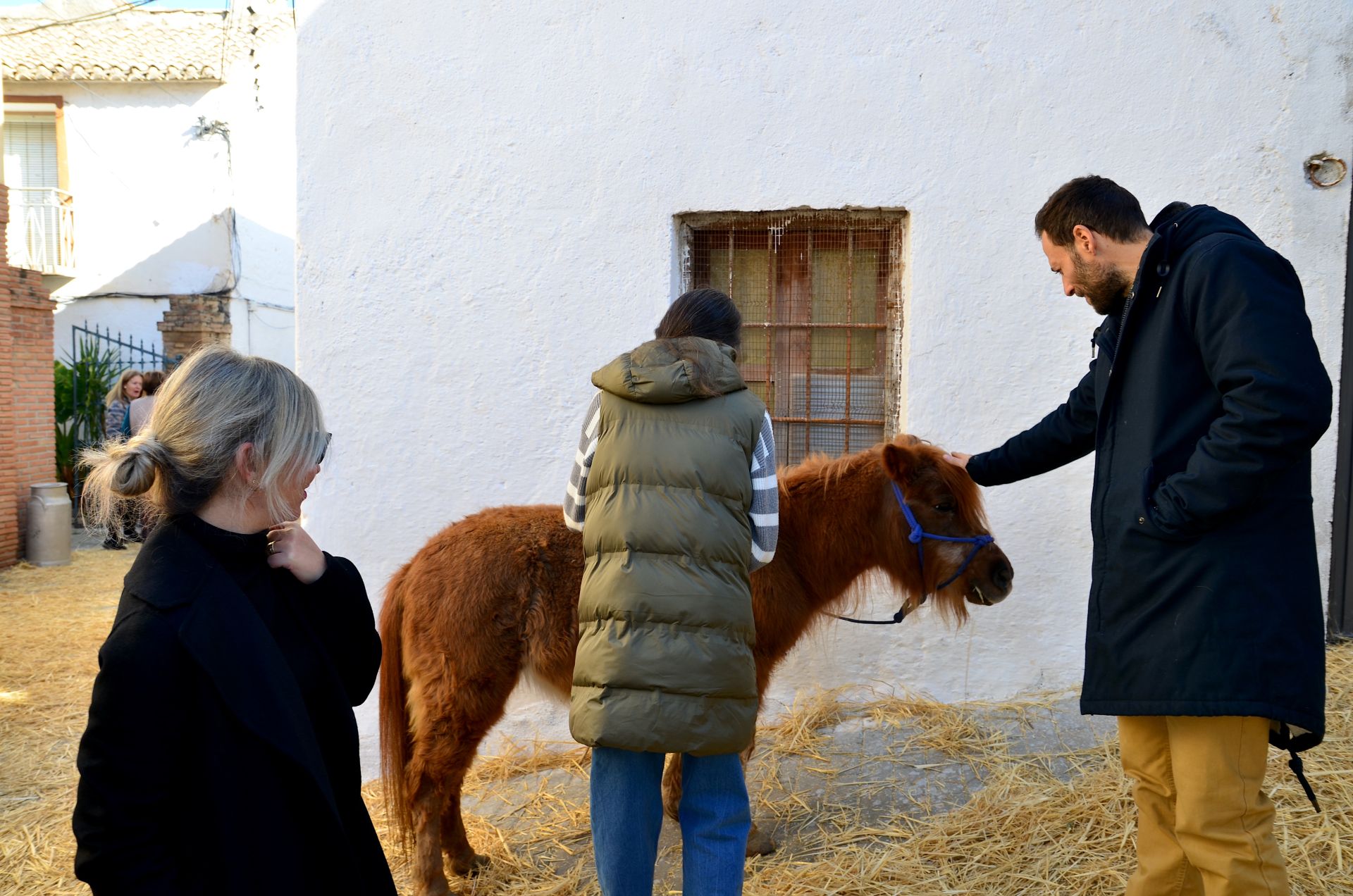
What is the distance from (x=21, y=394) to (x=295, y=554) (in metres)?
12.4

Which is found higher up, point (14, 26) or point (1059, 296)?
point (14, 26)

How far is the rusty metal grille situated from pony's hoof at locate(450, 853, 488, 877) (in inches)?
98.2

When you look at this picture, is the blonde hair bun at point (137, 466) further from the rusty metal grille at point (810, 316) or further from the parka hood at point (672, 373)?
the rusty metal grille at point (810, 316)

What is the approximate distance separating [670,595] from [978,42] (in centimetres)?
358

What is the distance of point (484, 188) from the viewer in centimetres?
478

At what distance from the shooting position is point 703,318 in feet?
8.93

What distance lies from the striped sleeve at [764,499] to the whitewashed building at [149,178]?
58.0 ft

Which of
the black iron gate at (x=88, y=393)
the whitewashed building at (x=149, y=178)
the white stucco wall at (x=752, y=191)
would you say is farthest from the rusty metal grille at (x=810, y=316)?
the whitewashed building at (x=149, y=178)

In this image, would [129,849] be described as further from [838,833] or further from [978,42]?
[978,42]

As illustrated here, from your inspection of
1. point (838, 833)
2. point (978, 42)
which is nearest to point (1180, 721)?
point (838, 833)

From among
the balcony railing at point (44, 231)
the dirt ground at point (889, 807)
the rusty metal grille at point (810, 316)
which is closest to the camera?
the dirt ground at point (889, 807)

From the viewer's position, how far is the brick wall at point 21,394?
10625mm

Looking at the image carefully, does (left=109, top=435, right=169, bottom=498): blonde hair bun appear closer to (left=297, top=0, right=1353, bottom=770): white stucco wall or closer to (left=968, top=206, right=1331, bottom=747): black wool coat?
(left=968, top=206, right=1331, bottom=747): black wool coat

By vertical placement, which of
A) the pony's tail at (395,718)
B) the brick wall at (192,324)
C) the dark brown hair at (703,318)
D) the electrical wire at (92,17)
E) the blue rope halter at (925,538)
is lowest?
the pony's tail at (395,718)
